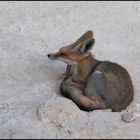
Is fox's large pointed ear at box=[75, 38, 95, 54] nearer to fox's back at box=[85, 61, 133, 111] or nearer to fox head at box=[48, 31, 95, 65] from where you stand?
fox head at box=[48, 31, 95, 65]

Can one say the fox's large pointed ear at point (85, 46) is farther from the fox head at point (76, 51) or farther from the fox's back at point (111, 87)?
the fox's back at point (111, 87)

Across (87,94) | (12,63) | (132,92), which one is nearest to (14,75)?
(12,63)

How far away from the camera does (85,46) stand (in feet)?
19.6

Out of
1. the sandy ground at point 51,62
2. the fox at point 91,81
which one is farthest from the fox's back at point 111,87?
the sandy ground at point 51,62

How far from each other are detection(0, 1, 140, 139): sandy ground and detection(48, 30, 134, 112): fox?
0.19 meters

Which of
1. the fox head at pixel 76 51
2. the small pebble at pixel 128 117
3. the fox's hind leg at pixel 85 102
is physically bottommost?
the fox's hind leg at pixel 85 102

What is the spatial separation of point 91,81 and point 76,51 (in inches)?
15.6

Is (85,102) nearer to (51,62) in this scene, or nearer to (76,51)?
(76,51)

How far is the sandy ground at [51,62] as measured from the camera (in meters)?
5.11

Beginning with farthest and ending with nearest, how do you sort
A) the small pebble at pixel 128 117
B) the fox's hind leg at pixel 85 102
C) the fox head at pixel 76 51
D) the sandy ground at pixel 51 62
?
the fox head at pixel 76 51 → the fox's hind leg at pixel 85 102 → the small pebble at pixel 128 117 → the sandy ground at pixel 51 62

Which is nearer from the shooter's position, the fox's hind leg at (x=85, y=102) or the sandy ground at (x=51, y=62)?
the sandy ground at (x=51, y=62)

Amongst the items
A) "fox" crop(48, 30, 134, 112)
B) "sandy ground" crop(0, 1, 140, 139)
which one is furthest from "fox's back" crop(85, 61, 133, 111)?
"sandy ground" crop(0, 1, 140, 139)

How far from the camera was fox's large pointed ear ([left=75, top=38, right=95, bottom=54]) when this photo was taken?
5.88 meters

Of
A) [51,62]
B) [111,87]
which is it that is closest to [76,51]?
[111,87]
